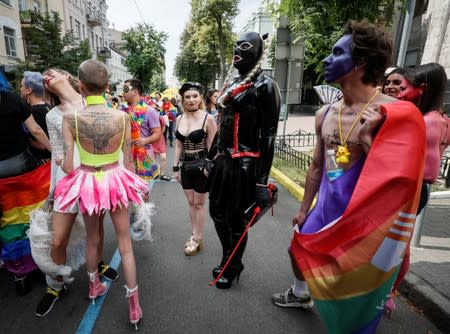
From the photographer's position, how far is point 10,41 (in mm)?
16656

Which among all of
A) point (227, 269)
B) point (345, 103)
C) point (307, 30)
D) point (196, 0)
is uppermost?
point (196, 0)

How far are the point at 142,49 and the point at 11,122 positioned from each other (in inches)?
1057

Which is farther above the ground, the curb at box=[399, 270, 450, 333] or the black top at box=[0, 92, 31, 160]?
the black top at box=[0, 92, 31, 160]

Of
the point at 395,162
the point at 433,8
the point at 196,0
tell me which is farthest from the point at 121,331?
the point at 196,0

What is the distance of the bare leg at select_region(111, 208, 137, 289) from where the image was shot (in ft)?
7.45

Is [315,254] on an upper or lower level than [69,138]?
lower

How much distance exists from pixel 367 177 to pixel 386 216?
8.3 inches

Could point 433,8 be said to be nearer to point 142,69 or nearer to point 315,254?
point 315,254

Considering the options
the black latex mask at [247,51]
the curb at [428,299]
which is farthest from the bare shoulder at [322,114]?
the curb at [428,299]

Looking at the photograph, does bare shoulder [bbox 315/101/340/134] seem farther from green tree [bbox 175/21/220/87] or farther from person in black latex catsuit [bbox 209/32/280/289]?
green tree [bbox 175/21/220/87]

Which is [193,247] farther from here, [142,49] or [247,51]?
[142,49]

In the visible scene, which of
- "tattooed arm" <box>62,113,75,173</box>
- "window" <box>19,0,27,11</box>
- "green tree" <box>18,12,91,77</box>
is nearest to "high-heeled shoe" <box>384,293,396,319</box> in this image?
"tattooed arm" <box>62,113,75,173</box>

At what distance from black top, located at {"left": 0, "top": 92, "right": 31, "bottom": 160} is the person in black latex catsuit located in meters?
1.76

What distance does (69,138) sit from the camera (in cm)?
215
